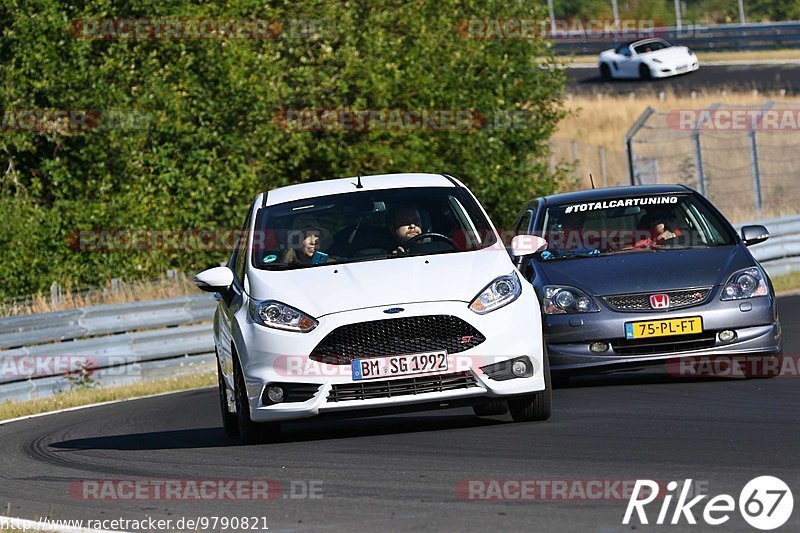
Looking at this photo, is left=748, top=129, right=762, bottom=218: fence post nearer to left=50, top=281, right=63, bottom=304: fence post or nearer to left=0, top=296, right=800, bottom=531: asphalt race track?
left=50, top=281, right=63, bottom=304: fence post

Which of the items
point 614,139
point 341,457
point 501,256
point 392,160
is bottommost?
point 614,139

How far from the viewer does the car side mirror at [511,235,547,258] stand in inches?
396

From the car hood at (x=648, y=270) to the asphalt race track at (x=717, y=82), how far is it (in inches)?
1374

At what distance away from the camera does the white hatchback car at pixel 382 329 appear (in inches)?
357

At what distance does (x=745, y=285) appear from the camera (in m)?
11.5

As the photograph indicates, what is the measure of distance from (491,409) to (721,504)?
163 inches

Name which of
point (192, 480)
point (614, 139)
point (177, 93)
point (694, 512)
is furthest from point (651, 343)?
point (614, 139)

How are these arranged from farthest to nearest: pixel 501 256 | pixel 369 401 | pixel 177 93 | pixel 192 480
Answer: pixel 177 93, pixel 501 256, pixel 369 401, pixel 192 480

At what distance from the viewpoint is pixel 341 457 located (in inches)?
346

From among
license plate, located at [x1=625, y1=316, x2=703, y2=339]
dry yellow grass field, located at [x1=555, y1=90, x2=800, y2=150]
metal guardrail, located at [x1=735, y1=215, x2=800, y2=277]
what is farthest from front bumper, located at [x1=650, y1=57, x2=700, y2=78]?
license plate, located at [x1=625, y1=316, x2=703, y2=339]

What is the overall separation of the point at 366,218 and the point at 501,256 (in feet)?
3.45

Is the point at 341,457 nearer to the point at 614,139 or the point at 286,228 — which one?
the point at 286,228

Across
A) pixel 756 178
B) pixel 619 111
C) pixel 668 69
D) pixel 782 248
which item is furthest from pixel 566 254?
pixel 668 69

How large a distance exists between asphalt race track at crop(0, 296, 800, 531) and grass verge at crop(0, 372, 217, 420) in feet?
11.4
